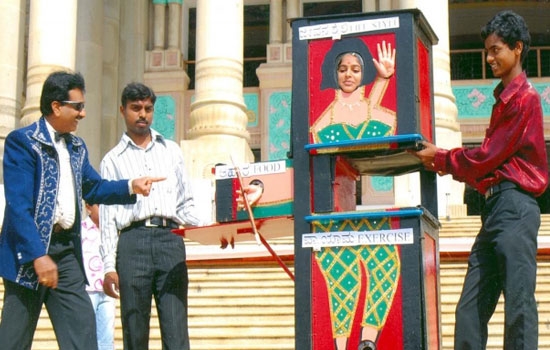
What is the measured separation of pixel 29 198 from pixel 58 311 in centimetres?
63

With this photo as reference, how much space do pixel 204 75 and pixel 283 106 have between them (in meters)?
5.60

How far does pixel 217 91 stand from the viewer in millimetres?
15352

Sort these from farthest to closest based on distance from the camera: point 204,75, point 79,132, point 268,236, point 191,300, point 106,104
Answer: point 106,104 < point 79,132 < point 204,75 < point 191,300 < point 268,236

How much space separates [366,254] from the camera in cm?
532

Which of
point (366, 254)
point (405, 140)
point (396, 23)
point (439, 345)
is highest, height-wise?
point (396, 23)

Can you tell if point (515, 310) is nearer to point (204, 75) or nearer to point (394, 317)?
point (394, 317)

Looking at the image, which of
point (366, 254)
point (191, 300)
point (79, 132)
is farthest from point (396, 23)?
point (79, 132)

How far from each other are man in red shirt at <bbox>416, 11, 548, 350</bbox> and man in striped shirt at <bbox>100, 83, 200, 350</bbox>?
1742 mm

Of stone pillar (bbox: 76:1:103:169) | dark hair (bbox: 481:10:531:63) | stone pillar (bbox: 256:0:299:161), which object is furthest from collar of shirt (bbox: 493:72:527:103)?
stone pillar (bbox: 256:0:299:161)

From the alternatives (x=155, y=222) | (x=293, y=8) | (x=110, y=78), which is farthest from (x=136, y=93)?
(x=293, y=8)

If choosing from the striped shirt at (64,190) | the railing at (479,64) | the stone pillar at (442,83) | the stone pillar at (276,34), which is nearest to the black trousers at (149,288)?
the striped shirt at (64,190)

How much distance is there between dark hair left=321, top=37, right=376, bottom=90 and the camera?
542cm

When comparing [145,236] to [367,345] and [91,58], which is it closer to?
[367,345]

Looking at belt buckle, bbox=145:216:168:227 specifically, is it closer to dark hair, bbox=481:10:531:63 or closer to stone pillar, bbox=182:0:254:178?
dark hair, bbox=481:10:531:63
